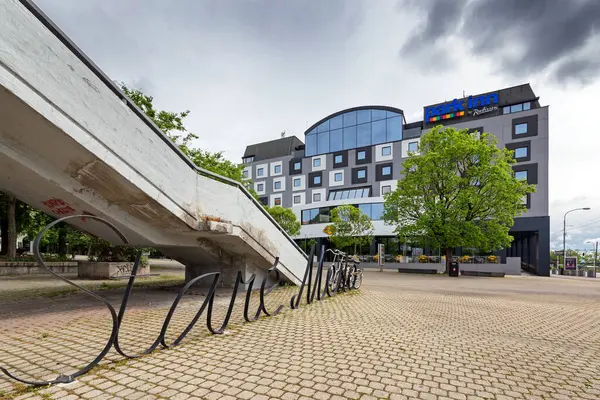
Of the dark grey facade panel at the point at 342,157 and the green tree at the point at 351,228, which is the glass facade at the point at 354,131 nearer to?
the dark grey facade panel at the point at 342,157

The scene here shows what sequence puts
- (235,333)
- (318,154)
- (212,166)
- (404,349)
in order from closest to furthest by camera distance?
(404,349) < (235,333) < (212,166) < (318,154)

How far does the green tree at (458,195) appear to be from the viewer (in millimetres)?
22844

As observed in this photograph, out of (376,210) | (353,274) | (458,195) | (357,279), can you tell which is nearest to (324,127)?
(376,210)

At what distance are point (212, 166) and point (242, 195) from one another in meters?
13.9

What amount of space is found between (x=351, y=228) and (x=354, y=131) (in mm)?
15236

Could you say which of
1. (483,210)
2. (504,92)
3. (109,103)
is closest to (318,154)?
(504,92)

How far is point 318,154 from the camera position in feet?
167

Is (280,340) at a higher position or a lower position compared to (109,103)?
lower

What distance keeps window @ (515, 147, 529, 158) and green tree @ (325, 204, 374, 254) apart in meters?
16.3

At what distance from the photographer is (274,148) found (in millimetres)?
60625

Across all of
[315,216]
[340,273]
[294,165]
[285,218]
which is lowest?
[340,273]

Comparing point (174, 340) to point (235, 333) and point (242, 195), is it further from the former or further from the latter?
point (242, 195)

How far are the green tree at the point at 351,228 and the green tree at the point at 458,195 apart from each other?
12.6 meters

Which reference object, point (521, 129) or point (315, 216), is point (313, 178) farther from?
point (521, 129)
